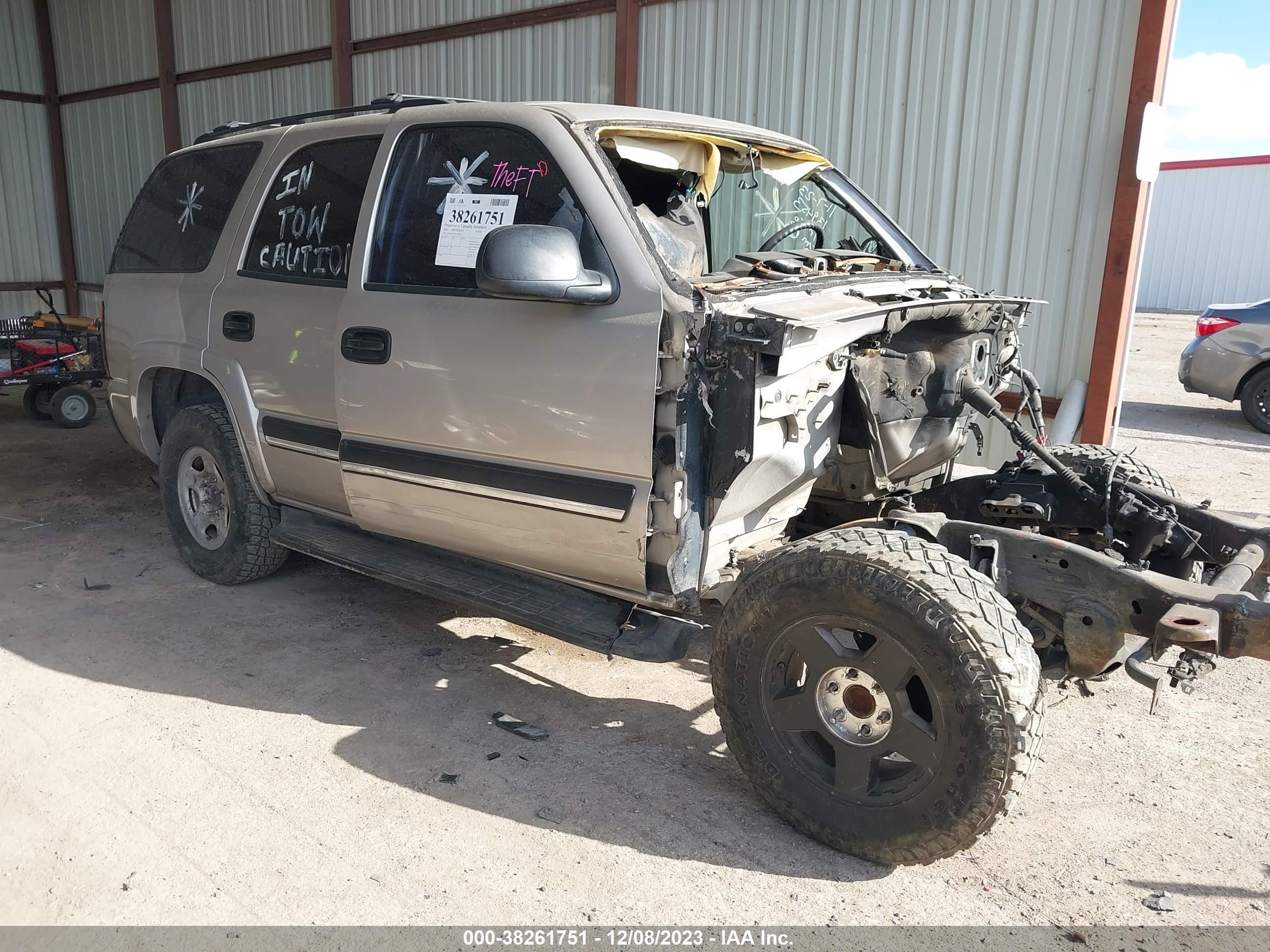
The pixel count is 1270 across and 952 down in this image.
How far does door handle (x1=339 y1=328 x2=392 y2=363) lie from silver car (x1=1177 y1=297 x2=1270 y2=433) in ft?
29.2

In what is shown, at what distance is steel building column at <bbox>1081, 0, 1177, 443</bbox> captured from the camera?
5.61 meters

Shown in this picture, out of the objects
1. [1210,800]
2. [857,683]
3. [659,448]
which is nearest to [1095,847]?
[1210,800]

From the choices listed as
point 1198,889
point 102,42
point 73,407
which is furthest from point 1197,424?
point 102,42

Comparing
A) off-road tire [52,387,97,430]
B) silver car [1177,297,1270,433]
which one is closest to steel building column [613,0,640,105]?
off-road tire [52,387,97,430]

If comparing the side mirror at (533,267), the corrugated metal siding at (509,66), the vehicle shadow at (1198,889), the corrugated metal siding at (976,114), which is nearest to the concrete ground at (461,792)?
the vehicle shadow at (1198,889)

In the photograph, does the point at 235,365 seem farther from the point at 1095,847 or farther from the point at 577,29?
the point at 577,29

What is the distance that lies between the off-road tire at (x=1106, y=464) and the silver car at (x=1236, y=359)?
22.2 ft

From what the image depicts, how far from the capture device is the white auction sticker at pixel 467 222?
3246 millimetres

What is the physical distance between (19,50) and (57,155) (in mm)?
1476

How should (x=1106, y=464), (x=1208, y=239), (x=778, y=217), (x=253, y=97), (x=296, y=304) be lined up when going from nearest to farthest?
(x=1106, y=464) → (x=296, y=304) → (x=778, y=217) → (x=253, y=97) → (x=1208, y=239)

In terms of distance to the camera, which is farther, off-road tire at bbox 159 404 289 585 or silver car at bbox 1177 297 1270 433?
silver car at bbox 1177 297 1270 433

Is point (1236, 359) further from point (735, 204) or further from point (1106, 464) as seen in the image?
point (735, 204)

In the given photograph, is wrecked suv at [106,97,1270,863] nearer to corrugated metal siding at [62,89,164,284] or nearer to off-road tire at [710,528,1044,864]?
off-road tire at [710,528,1044,864]

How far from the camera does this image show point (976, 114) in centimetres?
641
